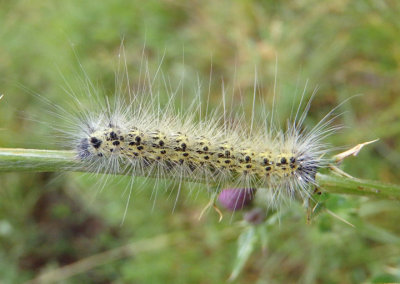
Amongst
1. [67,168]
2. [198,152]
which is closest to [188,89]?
[198,152]

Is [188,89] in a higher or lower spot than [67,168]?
higher

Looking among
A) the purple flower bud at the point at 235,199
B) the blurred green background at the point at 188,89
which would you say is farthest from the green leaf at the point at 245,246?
the blurred green background at the point at 188,89

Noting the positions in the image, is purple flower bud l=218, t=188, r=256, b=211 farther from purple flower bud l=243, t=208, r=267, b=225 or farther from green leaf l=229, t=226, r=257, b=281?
green leaf l=229, t=226, r=257, b=281

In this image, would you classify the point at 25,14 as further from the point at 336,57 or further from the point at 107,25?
the point at 336,57

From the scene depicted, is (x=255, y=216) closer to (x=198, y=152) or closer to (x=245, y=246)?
(x=245, y=246)

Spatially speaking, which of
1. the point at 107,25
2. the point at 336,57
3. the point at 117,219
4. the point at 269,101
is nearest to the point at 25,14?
the point at 107,25
